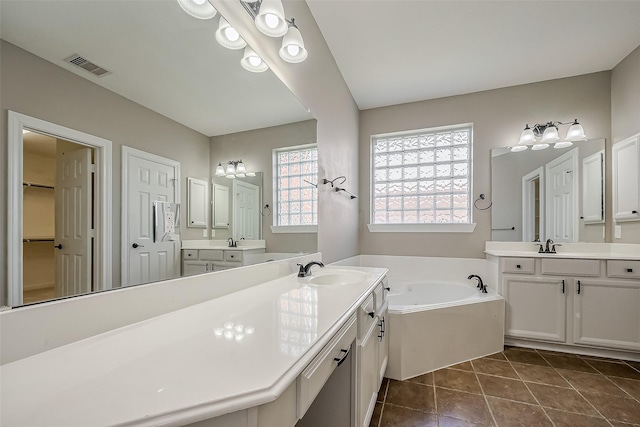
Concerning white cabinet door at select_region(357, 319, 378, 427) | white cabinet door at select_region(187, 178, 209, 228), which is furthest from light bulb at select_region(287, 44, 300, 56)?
white cabinet door at select_region(357, 319, 378, 427)

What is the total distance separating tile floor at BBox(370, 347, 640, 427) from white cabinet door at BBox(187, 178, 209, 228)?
1471mm

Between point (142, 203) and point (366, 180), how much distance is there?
9.79ft

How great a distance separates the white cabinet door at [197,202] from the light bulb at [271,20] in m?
0.86

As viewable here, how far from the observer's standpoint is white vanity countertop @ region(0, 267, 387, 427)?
1.44 ft

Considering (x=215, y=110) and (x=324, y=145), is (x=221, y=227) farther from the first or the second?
(x=324, y=145)

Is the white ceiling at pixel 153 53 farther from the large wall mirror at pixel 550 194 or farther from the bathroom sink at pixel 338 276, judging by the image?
the large wall mirror at pixel 550 194

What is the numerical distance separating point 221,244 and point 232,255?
0.09m

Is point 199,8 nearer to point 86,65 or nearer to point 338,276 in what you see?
point 86,65

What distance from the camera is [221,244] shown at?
1.26 metres

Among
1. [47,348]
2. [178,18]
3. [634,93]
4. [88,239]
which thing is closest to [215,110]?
[178,18]

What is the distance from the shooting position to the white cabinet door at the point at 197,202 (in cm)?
110

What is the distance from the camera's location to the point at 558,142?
286cm

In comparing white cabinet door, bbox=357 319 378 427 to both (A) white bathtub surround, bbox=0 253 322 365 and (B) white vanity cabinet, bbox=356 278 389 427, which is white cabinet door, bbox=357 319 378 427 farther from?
(A) white bathtub surround, bbox=0 253 322 365

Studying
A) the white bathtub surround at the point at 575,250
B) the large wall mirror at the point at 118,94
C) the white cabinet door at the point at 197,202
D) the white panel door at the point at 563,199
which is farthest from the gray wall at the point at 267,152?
the white panel door at the point at 563,199
